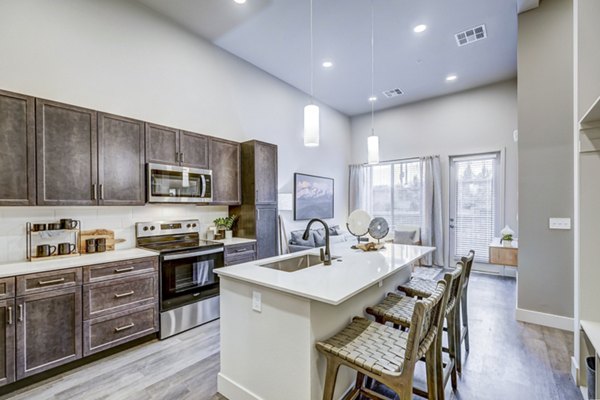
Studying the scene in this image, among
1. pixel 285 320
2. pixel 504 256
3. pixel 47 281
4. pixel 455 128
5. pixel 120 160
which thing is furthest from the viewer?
pixel 455 128

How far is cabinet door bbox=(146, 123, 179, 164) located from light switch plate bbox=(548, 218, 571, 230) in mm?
4477

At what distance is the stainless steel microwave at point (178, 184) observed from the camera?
3.13m

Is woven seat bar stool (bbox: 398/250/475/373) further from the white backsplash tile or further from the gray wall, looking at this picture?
the white backsplash tile

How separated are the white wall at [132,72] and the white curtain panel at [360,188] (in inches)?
100

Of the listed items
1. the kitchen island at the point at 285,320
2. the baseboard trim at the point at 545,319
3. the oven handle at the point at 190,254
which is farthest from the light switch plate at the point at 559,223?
the oven handle at the point at 190,254

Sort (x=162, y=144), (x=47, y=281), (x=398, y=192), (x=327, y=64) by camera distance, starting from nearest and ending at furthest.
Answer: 1. (x=47, y=281)
2. (x=162, y=144)
3. (x=327, y=64)
4. (x=398, y=192)

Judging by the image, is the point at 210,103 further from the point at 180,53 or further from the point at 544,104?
the point at 544,104

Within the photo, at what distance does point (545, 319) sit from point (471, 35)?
153 inches

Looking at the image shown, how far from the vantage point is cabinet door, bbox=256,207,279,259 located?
406cm

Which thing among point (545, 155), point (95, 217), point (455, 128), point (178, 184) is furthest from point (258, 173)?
point (455, 128)

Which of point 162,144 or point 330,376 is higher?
point 162,144

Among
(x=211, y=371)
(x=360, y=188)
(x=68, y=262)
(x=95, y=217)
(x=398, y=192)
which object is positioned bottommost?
(x=211, y=371)

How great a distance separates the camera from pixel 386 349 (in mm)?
1511

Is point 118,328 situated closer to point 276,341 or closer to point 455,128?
point 276,341
